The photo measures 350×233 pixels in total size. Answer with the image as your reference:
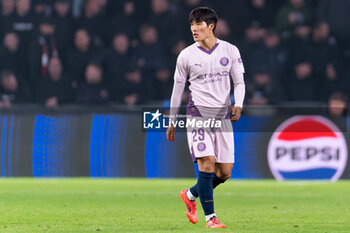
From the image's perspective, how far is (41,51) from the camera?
12.4 m

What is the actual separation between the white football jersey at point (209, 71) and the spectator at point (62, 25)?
22.2ft

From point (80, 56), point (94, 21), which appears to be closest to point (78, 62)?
point (80, 56)

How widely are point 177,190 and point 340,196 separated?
2.11 metres

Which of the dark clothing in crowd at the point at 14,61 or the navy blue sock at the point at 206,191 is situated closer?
the navy blue sock at the point at 206,191

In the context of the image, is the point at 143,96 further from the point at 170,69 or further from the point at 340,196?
the point at 340,196

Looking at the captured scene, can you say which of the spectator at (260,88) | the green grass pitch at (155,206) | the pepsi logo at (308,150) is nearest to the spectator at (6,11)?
the green grass pitch at (155,206)

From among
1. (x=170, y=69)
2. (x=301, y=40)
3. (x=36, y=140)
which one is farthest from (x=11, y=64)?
(x=301, y=40)

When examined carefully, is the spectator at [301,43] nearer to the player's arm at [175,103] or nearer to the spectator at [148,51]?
the spectator at [148,51]

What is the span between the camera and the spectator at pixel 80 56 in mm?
12234

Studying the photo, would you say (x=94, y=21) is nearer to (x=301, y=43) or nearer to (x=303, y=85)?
(x=301, y=43)

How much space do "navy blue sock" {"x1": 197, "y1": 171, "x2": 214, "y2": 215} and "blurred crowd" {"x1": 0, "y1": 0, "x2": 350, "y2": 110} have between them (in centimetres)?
596

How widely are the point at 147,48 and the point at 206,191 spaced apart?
6871 mm

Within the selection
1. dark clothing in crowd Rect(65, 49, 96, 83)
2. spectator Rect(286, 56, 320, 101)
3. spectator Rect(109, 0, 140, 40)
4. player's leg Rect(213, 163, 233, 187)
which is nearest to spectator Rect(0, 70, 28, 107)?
dark clothing in crowd Rect(65, 49, 96, 83)

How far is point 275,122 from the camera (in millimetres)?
11164
